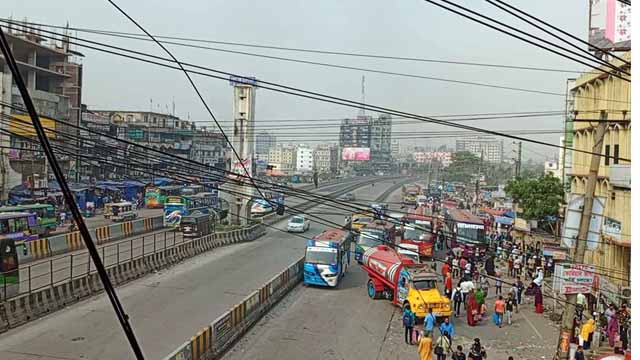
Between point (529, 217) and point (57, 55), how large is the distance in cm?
3519

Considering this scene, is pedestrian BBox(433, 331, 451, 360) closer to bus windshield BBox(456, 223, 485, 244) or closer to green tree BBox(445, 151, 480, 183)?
bus windshield BBox(456, 223, 485, 244)

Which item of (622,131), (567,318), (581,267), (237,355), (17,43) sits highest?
(17,43)

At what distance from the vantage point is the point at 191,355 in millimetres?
9742

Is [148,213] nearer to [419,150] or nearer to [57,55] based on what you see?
[57,55]

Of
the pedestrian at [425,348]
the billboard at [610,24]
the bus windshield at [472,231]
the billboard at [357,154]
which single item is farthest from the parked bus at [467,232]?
the billboard at [357,154]

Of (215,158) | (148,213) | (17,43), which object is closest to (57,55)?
(17,43)

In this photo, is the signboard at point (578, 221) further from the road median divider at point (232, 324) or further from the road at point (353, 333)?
the road median divider at point (232, 324)

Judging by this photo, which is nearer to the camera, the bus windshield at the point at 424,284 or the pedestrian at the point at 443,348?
the pedestrian at the point at 443,348

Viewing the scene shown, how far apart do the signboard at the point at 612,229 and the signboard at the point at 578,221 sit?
0.93 ft

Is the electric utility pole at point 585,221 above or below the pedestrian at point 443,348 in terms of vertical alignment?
above

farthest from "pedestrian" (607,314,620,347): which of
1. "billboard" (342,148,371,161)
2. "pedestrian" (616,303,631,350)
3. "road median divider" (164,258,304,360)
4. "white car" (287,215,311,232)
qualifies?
"billboard" (342,148,371,161)

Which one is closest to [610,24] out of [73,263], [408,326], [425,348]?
[408,326]

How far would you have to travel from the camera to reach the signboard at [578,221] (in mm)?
17688

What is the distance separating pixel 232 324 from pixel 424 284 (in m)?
5.43
